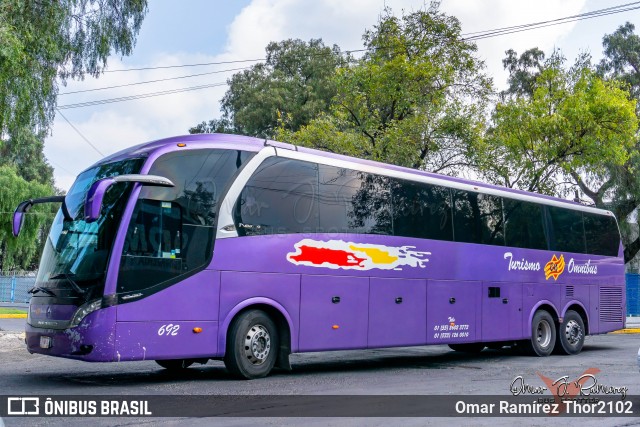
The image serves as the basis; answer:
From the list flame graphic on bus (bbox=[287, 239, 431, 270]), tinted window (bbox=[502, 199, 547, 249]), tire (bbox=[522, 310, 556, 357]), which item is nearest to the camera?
flame graphic on bus (bbox=[287, 239, 431, 270])

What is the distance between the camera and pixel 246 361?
11.4 m

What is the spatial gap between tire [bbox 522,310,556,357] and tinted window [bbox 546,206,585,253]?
1704 millimetres

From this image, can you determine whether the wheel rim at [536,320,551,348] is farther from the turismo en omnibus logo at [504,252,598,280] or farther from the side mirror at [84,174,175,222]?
the side mirror at [84,174,175,222]

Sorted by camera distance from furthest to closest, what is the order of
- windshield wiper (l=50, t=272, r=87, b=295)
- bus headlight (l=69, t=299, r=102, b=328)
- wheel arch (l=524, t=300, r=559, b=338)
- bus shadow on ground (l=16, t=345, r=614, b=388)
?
1. wheel arch (l=524, t=300, r=559, b=338)
2. bus shadow on ground (l=16, t=345, r=614, b=388)
3. windshield wiper (l=50, t=272, r=87, b=295)
4. bus headlight (l=69, t=299, r=102, b=328)

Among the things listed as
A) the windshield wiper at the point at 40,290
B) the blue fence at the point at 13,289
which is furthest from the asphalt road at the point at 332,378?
the blue fence at the point at 13,289

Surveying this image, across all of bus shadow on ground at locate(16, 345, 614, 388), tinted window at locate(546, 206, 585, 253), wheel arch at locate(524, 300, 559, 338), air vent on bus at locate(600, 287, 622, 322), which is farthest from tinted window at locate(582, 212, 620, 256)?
bus shadow on ground at locate(16, 345, 614, 388)

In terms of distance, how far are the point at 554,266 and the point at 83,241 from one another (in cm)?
1165

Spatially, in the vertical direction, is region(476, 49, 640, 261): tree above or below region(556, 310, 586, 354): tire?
above

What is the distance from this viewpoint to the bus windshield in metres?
10.2

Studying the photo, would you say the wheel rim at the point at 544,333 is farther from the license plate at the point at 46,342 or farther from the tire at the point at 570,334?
the license plate at the point at 46,342

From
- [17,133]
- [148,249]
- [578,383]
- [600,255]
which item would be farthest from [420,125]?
[148,249]

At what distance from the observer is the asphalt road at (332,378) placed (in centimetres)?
804

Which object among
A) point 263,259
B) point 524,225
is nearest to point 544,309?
point 524,225

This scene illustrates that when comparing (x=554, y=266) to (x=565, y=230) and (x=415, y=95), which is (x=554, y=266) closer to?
(x=565, y=230)
